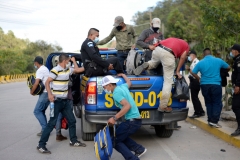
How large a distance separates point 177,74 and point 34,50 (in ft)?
209

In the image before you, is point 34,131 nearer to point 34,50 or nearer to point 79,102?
point 79,102

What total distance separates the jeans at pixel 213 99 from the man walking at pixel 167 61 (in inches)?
53.9

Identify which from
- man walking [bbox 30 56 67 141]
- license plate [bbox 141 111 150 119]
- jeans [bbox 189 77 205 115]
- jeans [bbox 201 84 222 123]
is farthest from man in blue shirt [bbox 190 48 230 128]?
man walking [bbox 30 56 67 141]

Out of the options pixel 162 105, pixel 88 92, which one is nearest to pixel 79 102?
pixel 88 92

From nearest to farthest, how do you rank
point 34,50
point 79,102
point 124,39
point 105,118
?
point 105,118 < point 79,102 < point 124,39 < point 34,50

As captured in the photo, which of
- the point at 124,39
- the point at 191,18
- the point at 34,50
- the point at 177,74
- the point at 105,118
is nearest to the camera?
the point at 105,118

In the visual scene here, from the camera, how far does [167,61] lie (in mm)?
6082

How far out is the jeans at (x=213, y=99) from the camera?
23.8 feet

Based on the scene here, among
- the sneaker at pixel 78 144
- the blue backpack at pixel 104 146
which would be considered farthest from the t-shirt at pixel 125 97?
the sneaker at pixel 78 144

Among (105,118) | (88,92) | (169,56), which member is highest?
(169,56)

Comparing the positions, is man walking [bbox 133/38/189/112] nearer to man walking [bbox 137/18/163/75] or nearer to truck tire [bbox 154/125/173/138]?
man walking [bbox 137/18/163/75]

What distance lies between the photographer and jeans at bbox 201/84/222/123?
727 cm

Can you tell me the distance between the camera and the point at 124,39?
7.96m

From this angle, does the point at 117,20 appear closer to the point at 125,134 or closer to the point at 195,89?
the point at 195,89
